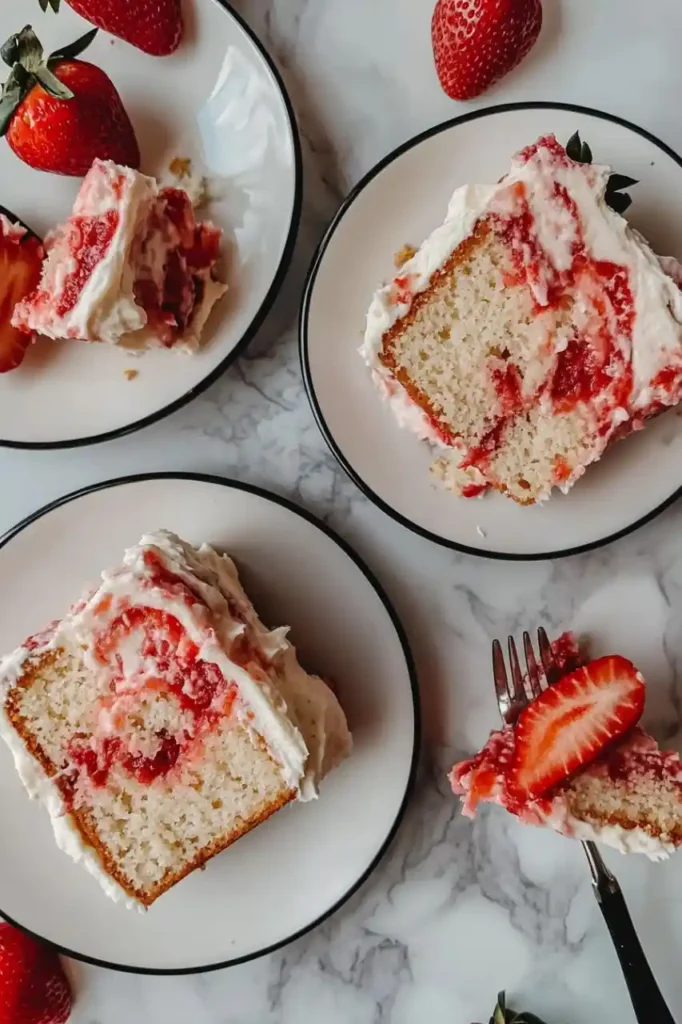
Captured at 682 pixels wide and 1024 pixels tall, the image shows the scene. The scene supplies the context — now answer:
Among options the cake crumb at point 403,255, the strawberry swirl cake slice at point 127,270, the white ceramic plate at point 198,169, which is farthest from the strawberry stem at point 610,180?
the strawberry swirl cake slice at point 127,270

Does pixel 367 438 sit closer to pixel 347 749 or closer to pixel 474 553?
pixel 474 553

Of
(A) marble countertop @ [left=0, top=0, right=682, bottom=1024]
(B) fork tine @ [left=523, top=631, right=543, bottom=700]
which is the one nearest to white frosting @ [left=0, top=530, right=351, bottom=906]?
(A) marble countertop @ [left=0, top=0, right=682, bottom=1024]

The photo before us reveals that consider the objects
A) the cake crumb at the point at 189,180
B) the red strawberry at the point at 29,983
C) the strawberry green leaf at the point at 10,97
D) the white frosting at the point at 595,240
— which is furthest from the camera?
the red strawberry at the point at 29,983

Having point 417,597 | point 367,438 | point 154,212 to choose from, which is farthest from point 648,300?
point 154,212

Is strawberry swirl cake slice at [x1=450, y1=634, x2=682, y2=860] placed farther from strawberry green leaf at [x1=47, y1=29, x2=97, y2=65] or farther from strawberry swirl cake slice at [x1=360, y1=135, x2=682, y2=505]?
strawberry green leaf at [x1=47, y1=29, x2=97, y2=65]

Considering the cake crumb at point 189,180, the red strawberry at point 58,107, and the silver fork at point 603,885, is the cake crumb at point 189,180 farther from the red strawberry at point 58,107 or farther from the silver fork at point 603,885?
the silver fork at point 603,885

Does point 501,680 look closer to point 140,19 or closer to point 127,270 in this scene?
point 127,270
